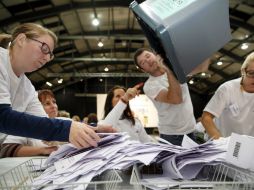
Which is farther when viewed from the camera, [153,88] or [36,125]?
[153,88]

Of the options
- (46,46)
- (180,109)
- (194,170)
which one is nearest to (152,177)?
(194,170)

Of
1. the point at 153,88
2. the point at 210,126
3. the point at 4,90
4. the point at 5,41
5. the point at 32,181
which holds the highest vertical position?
the point at 5,41

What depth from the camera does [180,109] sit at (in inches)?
71.2

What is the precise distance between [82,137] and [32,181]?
16cm

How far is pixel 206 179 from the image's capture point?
0.69 metres

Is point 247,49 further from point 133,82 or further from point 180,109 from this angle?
point 180,109

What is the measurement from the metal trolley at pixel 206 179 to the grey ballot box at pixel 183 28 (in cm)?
22

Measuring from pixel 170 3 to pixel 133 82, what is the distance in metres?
15.4

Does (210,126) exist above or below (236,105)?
below

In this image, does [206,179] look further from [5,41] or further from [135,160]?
[5,41]

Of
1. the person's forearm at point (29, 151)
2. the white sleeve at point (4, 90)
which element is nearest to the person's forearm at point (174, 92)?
the person's forearm at point (29, 151)

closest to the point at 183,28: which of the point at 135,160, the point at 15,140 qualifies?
the point at 135,160

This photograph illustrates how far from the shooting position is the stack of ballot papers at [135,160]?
64 centimetres

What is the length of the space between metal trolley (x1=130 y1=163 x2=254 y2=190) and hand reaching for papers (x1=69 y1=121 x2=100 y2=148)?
5.6 inches
